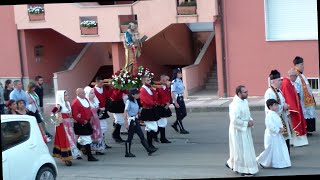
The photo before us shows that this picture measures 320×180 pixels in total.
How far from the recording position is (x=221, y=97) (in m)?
15.7

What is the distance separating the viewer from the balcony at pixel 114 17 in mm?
15781

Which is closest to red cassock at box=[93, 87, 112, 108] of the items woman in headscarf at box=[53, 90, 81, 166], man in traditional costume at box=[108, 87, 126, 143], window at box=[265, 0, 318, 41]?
man in traditional costume at box=[108, 87, 126, 143]

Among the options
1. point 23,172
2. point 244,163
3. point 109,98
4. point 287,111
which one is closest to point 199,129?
point 109,98

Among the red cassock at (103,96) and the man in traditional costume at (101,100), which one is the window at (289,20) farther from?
the man in traditional costume at (101,100)

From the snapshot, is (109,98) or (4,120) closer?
(4,120)

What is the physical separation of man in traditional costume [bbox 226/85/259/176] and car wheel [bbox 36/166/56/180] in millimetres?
2461

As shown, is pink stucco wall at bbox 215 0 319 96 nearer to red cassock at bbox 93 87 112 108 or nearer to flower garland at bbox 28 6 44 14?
red cassock at bbox 93 87 112 108

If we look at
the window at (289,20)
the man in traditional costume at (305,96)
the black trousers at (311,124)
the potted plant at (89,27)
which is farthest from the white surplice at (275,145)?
the potted plant at (89,27)

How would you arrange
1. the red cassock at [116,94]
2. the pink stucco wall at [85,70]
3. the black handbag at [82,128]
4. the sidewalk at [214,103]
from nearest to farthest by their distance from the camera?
the black handbag at [82,128] < the red cassock at [116,94] < the sidewalk at [214,103] < the pink stucco wall at [85,70]

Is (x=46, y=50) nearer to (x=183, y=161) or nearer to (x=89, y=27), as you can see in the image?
(x=89, y=27)

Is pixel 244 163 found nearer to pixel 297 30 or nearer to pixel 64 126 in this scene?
pixel 64 126

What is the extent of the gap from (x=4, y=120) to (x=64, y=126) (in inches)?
83.8

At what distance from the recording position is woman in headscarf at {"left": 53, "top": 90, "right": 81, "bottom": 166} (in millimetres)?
9422

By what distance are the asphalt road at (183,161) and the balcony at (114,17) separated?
14.8 ft
